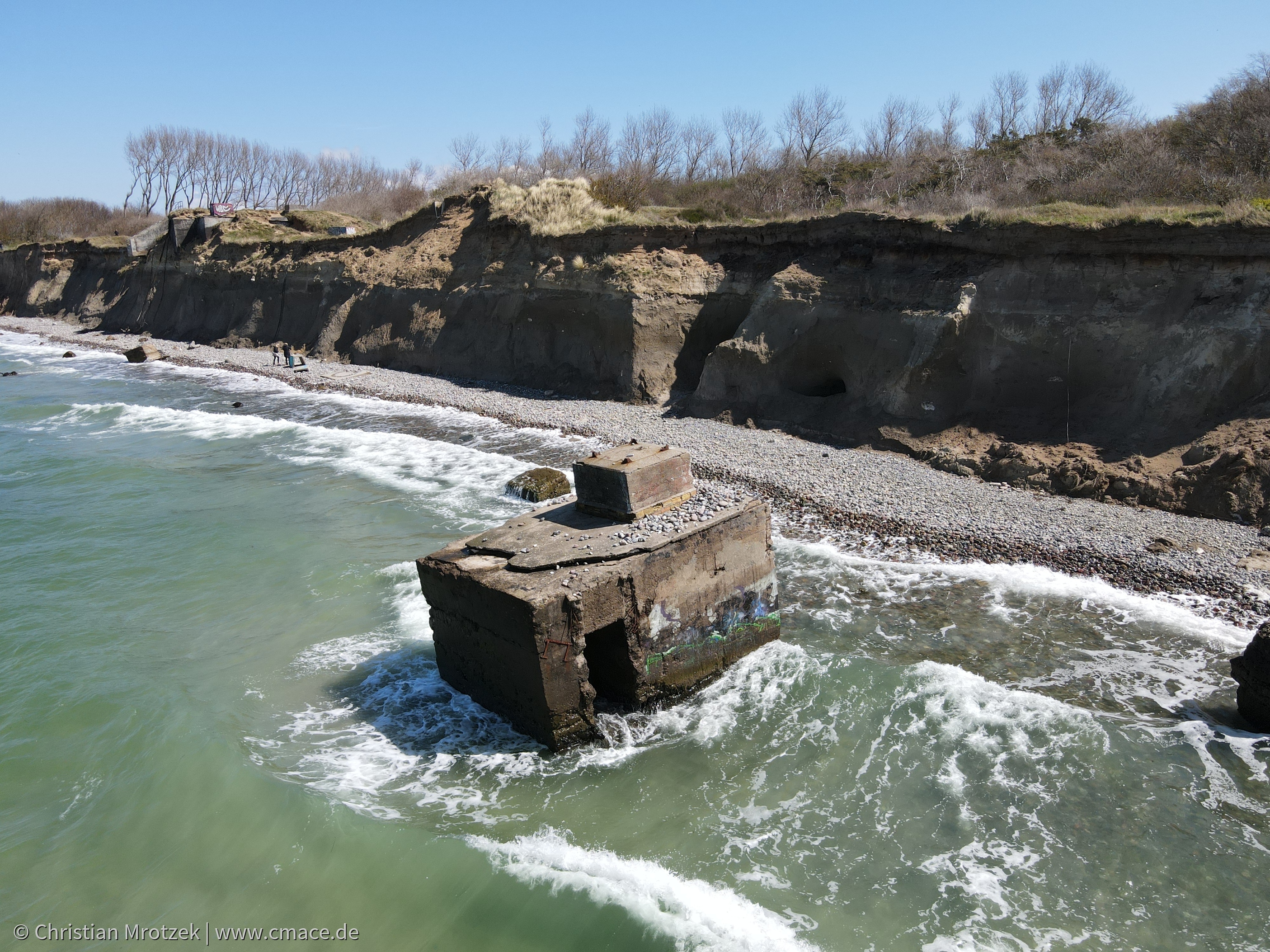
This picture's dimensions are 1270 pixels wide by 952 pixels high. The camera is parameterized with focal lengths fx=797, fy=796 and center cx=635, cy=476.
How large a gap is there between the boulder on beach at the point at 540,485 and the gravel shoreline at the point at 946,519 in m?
2.55

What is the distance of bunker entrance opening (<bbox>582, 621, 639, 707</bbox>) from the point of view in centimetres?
812

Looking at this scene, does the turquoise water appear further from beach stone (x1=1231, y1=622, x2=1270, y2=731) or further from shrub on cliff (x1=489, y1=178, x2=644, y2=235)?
shrub on cliff (x1=489, y1=178, x2=644, y2=235)

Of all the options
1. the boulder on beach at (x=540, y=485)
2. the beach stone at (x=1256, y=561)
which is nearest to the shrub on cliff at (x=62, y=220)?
the boulder on beach at (x=540, y=485)

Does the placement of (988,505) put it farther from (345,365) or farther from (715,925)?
(345,365)

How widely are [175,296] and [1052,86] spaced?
40608mm

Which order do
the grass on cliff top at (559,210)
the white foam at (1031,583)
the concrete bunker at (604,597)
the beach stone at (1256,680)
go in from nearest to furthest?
the beach stone at (1256,680) → the concrete bunker at (604,597) → the white foam at (1031,583) → the grass on cliff top at (559,210)

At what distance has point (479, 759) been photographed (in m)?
7.80

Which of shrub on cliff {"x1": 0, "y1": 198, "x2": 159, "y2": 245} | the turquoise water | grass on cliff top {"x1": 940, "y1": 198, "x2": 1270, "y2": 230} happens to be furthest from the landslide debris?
shrub on cliff {"x1": 0, "y1": 198, "x2": 159, "y2": 245}

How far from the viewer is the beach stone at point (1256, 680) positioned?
746 centimetres

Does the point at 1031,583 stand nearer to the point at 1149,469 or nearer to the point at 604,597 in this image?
the point at 1149,469

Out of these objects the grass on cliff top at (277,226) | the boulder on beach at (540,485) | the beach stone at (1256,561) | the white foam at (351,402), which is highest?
the grass on cliff top at (277,226)

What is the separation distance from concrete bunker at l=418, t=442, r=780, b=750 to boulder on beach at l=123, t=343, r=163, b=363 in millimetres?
30829

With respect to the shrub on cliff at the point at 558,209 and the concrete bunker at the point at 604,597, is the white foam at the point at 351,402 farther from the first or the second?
the concrete bunker at the point at 604,597

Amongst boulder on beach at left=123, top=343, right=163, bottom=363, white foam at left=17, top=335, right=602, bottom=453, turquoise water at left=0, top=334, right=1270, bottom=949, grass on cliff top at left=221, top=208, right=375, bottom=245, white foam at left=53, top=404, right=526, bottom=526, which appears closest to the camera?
turquoise water at left=0, top=334, right=1270, bottom=949
